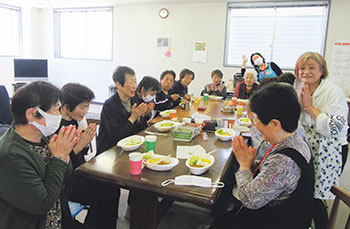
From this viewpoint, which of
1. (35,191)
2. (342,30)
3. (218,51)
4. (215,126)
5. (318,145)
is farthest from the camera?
(218,51)

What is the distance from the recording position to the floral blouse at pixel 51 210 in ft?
3.98

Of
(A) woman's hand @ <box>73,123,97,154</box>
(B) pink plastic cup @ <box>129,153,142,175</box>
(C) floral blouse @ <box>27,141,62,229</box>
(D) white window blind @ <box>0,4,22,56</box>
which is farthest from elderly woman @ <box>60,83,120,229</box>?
(D) white window blind @ <box>0,4,22,56</box>

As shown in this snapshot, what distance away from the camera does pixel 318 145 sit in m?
1.81

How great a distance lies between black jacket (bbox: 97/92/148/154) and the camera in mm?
2047

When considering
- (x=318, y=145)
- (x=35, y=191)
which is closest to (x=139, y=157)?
(x=35, y=191)

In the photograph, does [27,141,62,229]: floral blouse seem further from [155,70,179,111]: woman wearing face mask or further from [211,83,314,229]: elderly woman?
[155,70,179,111]: woman wearing face mask

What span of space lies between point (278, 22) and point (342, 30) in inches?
45.4

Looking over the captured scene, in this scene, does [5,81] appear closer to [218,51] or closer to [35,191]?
[218,51]

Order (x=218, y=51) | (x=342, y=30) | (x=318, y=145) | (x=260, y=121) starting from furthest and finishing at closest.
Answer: (x=218, y=51) < (x=342, y=30) < (x=318, y=145) < (x=260, y=121)

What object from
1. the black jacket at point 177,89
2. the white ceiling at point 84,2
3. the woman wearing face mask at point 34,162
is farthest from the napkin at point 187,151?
the white ceiling at point 84,2

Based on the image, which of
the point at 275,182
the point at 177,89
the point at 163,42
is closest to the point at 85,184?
the point at 275,182

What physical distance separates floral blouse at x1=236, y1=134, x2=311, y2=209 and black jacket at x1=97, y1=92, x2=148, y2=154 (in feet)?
3.67

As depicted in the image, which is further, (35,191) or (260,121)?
(260,121)

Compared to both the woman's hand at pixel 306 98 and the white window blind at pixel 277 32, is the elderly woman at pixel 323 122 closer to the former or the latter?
the woman's hand at pixel 306 98
